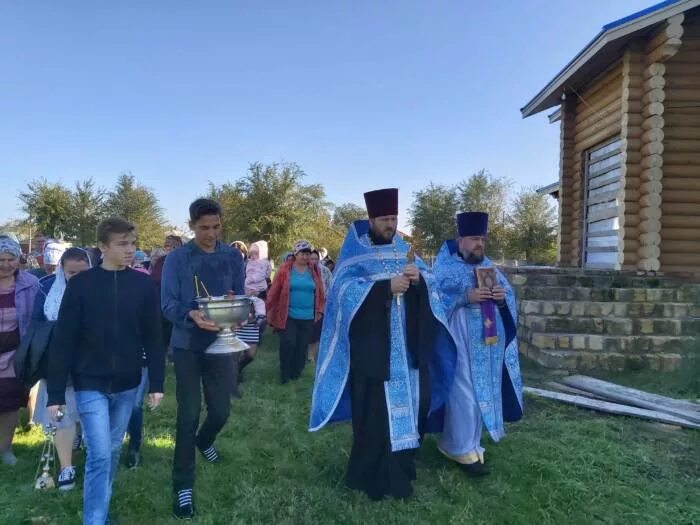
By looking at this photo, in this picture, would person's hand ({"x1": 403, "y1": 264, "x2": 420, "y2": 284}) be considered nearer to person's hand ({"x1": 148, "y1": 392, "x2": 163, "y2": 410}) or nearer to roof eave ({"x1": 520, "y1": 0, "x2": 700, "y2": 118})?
person's hand ({"x1": 148, "y1": 392, "x2": 163, "y2": 410})

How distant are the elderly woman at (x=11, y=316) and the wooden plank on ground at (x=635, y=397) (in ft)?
19.9

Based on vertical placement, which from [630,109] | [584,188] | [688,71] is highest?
[688,71]

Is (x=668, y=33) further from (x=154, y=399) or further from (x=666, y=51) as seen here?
(x=154, y=399)

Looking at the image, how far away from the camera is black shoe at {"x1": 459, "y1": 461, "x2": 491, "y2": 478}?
4211mm

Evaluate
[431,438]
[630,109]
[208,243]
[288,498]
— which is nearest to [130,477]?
[288,498]

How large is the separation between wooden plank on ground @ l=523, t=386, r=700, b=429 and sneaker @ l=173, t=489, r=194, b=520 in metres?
4.36

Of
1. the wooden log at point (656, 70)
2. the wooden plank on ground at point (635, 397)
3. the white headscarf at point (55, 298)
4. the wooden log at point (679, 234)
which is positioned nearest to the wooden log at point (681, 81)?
the wooden log at point (656, 70)

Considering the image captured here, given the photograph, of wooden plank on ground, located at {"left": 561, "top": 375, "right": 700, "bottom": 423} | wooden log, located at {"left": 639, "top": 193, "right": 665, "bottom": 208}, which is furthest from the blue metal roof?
wooden plank on ground, located at {"left": 561, "top": 375, "right": 700, "bottom": 423}

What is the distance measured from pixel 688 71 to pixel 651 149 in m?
1.72

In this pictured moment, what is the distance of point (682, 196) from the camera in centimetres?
960

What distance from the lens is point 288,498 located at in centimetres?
379

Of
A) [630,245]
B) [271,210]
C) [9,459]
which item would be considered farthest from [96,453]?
[271,210]

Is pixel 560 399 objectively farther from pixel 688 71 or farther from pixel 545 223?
pixel 545 223

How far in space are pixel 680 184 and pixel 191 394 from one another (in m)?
9.35
